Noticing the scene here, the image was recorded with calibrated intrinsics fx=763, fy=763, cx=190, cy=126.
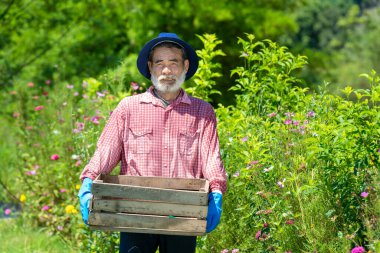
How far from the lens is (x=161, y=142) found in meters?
3.23

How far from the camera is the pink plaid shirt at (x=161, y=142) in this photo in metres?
3.21

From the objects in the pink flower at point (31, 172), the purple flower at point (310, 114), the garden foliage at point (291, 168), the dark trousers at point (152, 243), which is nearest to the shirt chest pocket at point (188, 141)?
the dark trousers at point (152, 243)

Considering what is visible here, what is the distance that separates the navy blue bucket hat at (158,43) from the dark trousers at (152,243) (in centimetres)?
76

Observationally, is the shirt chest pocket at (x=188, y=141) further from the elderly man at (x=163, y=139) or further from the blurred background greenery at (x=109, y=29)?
the blurred background greenery at (x=109, y=29)

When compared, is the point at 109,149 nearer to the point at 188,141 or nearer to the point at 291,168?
the point at 188,141

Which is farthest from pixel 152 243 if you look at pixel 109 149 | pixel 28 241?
pixel 28 241

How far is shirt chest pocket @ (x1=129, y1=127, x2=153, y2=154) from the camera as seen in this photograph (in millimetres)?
3217

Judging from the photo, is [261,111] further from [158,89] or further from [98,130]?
[158,89]

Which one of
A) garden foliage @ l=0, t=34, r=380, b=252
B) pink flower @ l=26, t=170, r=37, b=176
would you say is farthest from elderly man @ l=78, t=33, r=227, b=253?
pink flower @ l=26, t=170, r=37, b=176

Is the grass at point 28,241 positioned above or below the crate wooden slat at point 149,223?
below

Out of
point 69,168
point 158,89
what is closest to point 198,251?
point 158,89

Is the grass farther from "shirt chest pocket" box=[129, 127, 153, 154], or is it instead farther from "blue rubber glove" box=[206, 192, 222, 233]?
"blue rubber glove" box=[206, 192, 222, 233]

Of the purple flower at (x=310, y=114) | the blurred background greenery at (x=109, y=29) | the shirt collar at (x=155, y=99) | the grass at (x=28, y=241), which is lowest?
the grass at (x=28, y=241)

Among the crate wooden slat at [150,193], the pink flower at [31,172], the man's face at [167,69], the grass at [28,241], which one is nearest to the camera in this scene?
the crate wooden slat at [150,193]
